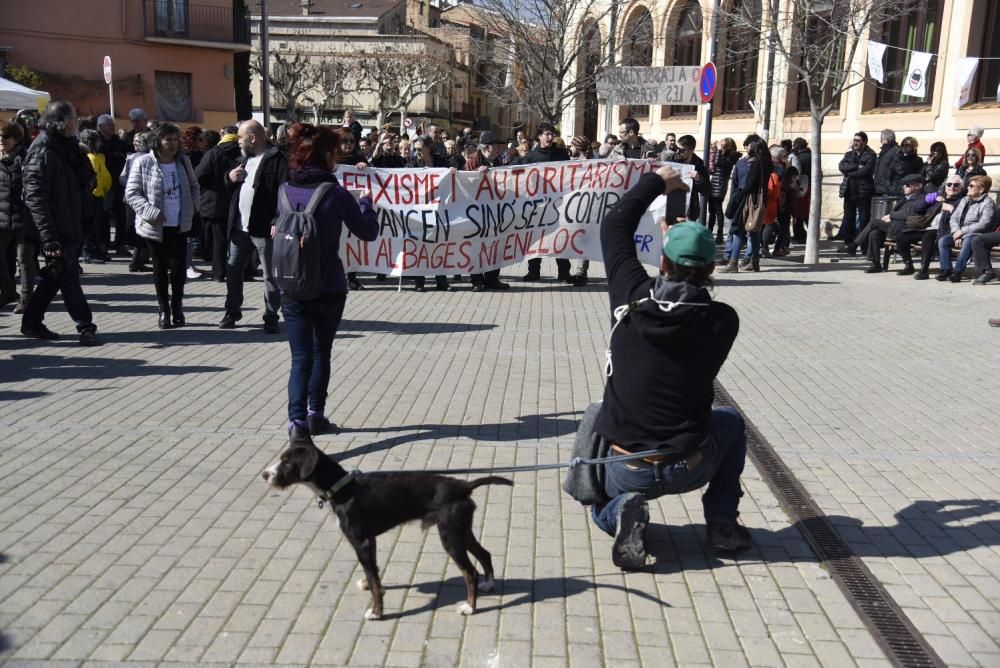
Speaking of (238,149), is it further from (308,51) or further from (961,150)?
(308,51)

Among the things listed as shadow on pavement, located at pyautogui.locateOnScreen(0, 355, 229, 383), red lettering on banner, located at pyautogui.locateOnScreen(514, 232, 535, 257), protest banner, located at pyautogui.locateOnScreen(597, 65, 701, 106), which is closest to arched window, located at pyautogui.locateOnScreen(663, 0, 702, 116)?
protest banner, located at pyautogui.locateOnScreen(597, 65, 701, 106)

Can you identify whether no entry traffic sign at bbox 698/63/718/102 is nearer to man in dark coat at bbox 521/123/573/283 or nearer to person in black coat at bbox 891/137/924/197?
man in dark coat at bbox 521/123/573/283

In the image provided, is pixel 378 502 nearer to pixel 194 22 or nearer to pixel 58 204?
pixel 58 204

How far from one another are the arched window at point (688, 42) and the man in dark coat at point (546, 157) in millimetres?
16987

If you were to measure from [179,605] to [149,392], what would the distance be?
12.1 feet

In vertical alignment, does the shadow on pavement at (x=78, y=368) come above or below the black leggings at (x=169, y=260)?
below

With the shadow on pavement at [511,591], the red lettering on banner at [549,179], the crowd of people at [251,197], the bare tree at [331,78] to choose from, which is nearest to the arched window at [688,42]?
the crowd of people at [251,197]

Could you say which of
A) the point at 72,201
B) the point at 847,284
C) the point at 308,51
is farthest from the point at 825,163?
the point at 308,51

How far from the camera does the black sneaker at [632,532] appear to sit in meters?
4.03

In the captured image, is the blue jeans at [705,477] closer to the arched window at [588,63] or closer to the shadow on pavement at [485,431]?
the shadow on pavement at [485,431]

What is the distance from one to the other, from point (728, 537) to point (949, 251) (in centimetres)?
1147

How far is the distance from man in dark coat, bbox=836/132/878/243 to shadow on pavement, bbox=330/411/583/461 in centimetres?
1282

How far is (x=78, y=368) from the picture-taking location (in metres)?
7.86

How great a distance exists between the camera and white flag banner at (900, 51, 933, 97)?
19.7 m
